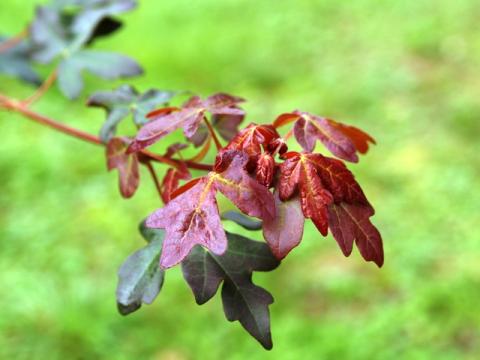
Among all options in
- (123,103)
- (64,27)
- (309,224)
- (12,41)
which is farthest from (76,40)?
(309,224)

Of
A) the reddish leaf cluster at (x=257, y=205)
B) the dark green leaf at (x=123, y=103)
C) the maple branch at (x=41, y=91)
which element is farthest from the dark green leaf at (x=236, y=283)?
the maple branch at (x=41, y=91)

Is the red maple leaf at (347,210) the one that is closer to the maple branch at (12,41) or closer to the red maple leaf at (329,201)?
the red maple leaf at (329,201)

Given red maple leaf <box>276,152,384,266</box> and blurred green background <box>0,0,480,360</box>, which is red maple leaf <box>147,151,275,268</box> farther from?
blurred green background <box>0,0,480,360</box>

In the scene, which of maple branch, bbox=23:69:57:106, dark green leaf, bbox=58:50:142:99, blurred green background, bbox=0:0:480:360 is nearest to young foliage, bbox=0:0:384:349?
maple branch, bbox=23:69:57:106

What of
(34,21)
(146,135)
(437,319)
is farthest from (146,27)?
(146,135)

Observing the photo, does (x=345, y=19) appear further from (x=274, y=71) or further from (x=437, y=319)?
(x=437, y=319)

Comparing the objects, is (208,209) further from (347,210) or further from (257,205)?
(347,210)

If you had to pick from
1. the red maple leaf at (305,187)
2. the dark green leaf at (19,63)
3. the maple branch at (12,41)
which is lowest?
the dark green leaf at (19,63)

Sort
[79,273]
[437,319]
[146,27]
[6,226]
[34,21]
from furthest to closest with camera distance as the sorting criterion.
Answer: [146,27], [6,226], [79,273], [437,319], [34,21]
